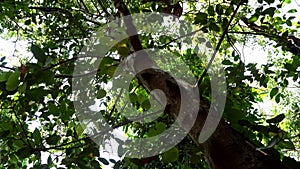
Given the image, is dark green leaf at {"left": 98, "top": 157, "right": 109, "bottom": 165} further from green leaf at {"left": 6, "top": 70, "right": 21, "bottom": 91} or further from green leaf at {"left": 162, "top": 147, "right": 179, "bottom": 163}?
green leaf at {"left": 6, "top": 70, "right": 21, "bottom": 91}

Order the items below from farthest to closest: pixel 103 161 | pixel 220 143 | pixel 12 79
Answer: pixel 103 161 < pixel 220 143 < pixel 12 79

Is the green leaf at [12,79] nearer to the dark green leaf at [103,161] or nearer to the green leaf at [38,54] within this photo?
the green leaf at [38,54]

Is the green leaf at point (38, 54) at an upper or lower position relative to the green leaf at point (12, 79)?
upper

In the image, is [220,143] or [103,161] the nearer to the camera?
[220,143]

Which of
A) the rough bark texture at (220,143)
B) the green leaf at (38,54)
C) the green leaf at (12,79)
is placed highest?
the green leaf at (38,54)

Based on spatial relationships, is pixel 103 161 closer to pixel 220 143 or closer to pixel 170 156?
pixel 170 156

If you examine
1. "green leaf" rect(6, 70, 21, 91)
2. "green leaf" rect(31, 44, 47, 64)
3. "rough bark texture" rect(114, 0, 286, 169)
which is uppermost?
"green leaf" rect(31, 44, 47, 64)

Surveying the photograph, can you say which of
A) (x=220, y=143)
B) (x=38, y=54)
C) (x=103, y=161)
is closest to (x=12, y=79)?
(x=38, y=54)

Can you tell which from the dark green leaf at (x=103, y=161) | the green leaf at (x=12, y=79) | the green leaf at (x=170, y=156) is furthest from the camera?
the dark green leaf at (x=103, y=161)

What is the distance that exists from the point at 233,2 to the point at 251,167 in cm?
70

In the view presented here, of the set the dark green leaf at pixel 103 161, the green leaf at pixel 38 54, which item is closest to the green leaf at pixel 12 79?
the green leaf at pixel 38 54

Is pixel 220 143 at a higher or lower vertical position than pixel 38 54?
lower

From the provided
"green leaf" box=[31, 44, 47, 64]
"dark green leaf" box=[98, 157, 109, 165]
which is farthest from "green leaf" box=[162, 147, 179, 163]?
"green leaf" box=[31, 44, 47, 64]

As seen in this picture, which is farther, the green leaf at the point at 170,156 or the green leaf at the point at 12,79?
the green leaf at the point at 170,156
